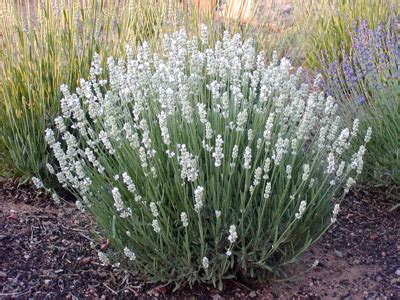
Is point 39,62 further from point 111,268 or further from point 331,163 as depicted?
point 331,163

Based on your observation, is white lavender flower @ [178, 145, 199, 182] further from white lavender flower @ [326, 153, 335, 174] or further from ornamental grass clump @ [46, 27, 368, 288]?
white lavender flower @ [326, 153, 335, 174]

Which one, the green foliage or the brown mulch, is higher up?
the green foliage

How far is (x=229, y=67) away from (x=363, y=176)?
1.40m

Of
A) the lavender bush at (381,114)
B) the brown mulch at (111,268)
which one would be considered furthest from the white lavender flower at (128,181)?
the lavender bush at (381,114)

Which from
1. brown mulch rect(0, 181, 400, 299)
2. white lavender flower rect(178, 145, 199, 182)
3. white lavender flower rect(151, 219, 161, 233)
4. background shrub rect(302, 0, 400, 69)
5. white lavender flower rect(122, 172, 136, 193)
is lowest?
brown mulch rect(0, 181, 400, 299)

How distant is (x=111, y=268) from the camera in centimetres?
287

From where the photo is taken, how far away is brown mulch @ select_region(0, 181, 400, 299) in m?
2.70

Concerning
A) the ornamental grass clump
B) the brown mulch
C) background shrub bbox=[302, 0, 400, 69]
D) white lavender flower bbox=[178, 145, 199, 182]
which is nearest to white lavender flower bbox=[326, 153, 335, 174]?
the ornamental grass clump

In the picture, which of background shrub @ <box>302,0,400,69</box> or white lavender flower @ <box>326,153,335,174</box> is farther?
background shrub @ <box>302,0,400,69</box>

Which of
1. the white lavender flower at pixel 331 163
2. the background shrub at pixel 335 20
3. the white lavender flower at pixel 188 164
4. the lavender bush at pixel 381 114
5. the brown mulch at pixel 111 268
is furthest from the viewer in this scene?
the background shrub at pixel 335 20

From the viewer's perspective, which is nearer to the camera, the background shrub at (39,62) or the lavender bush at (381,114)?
the lavender bush at (381,114)

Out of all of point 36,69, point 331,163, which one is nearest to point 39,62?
point 36,69

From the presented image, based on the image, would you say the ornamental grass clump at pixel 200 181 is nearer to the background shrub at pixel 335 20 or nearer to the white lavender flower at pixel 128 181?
the white lavender flower at pixel 128 181

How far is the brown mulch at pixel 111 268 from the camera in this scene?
8.85 feet
